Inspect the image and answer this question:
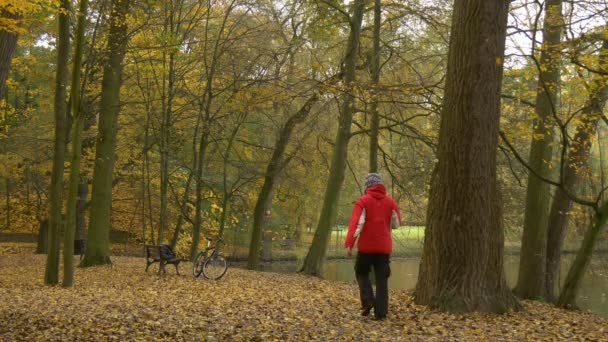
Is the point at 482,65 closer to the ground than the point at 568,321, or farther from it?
farther from it

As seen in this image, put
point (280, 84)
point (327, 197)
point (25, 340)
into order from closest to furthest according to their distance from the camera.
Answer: point (25, 340) < point (280, 84) < point (327, 197)

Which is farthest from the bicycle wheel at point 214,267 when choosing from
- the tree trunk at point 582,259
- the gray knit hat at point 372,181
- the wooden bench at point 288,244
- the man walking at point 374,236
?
the wooden bench at point 288,244

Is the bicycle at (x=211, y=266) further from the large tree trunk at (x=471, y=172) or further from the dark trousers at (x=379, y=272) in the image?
the dark trousers at (x=379, y=272)

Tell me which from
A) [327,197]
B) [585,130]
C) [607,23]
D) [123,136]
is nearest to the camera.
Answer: [607,23]

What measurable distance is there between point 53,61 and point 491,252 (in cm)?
1646

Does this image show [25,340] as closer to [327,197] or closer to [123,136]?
[327,197]

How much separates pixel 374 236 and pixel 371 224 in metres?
0.14

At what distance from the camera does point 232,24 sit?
19.5m

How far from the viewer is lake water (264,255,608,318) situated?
1873 centimetres

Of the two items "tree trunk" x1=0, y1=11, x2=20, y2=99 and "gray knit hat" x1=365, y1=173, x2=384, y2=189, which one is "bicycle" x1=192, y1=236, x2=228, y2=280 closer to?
"tree trunk" x1=0, y1=11, x2=20, y2=99

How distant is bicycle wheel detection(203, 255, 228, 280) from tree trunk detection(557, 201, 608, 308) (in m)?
7.03

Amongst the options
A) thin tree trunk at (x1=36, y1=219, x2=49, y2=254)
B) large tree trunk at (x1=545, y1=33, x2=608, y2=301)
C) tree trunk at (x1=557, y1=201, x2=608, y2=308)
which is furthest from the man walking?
thin tree trunk at (x1=36, y1=219, x2=49, y2=254)

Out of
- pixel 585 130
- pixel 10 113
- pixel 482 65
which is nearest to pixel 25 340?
pixel 482 65

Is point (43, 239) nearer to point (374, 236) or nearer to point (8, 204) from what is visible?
point (8, 204)
